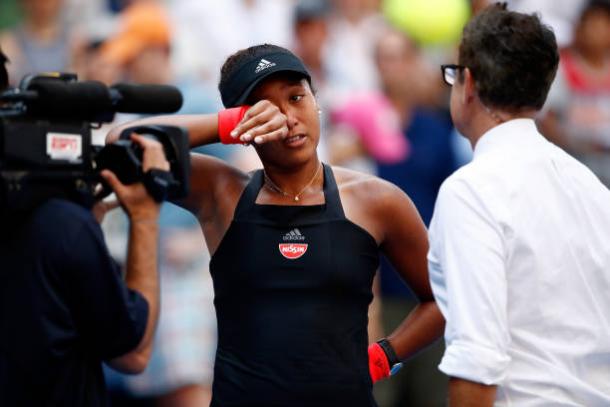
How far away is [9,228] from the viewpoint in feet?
11.0

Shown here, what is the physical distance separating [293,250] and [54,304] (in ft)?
2.89

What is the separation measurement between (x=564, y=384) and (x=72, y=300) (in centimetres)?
139

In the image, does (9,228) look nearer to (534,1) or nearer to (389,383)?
(389,383)

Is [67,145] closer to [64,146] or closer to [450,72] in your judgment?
[64,146]

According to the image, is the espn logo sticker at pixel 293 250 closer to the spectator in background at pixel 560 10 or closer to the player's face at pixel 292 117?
the player's face at pixel 292 117

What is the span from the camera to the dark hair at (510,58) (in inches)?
137

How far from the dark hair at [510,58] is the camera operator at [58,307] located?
119 centimetres

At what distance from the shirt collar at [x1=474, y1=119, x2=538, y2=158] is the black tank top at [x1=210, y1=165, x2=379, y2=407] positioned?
23.9 inches

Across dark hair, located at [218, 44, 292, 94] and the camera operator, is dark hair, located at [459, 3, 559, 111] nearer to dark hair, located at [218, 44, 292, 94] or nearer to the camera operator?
dark hair, located at [218, 44, 292, 94]

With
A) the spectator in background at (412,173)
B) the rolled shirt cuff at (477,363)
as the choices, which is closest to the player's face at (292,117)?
the rolled shirt cuff at (477,363)

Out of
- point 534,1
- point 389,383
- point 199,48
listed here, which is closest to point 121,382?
point 389,383

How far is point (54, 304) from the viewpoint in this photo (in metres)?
3.30

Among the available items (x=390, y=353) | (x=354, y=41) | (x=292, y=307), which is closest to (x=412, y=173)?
(x=354, y=41)

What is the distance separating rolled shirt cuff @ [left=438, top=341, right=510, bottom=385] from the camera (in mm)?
3223
